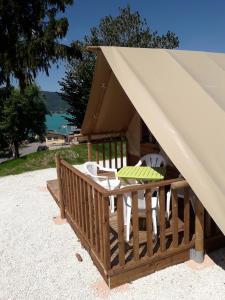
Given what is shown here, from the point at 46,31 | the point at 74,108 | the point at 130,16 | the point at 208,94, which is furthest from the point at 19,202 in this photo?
the point at 130,16

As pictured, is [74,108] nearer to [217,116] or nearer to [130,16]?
[130,16]

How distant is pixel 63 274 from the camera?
3807 mm

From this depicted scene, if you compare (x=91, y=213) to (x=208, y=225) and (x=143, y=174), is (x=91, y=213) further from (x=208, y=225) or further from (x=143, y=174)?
(x=208, y=225)

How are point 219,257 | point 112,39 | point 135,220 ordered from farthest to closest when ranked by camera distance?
1. point 112,39
2. point 219,257
3. point 135,220

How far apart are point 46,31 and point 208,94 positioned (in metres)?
13.7

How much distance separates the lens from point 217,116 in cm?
368

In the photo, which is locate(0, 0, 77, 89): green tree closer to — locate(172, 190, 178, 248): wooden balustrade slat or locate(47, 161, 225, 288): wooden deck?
locate(47, 161, 225, 288): wooden deck

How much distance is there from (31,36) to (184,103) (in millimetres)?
14179

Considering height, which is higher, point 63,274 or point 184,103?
point 184,103

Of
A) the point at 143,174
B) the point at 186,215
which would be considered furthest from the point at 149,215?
the point at 143,174

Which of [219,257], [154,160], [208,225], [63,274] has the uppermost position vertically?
[154,160]

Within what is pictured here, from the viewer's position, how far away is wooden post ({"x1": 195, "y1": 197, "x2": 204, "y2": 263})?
11.9 feet

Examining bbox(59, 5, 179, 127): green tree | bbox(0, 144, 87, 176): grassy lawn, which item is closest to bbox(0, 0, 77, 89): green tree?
bbox(0, 144, 87, 176): grassy lawn

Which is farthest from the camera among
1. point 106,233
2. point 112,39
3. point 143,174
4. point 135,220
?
point 112,39
